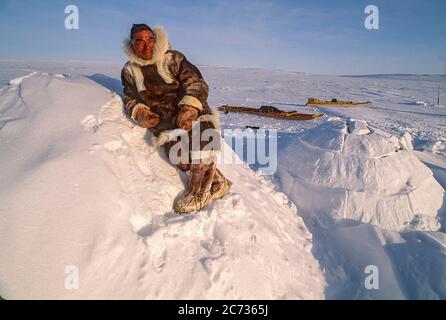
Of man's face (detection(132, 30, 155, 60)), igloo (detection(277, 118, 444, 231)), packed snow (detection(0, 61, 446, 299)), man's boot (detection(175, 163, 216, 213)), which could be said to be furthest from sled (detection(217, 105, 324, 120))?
man's boot (detection(175, 163, 216, 213))

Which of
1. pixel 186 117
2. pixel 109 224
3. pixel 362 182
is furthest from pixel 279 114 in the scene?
pixel 109 224

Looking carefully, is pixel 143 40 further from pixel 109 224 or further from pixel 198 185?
pixel 109 224

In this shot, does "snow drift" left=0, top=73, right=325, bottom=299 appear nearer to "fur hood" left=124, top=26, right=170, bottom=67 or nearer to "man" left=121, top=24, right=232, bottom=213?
"man" left=121, top=24, right=232, bottom=213

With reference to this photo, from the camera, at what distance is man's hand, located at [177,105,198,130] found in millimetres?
2371

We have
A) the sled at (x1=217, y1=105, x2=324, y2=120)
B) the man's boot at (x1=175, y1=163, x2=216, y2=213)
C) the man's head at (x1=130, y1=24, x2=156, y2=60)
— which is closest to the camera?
the man's boot at (x1=175, y1=163, x2=216, y2=213)

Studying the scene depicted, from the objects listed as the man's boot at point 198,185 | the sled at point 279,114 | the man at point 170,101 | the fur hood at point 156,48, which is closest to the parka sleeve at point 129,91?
the man at point 170,101

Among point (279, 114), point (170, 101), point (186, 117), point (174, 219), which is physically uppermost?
point (279, 114)

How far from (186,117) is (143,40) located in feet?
2.49

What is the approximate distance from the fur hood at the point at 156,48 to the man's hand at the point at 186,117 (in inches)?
20.9

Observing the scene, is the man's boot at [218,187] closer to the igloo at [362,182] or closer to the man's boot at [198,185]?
the man's boot at [198,185]

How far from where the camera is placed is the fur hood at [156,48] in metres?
2.50

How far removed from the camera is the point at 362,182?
3.37 m

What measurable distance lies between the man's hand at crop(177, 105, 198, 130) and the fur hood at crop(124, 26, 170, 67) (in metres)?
0.53
